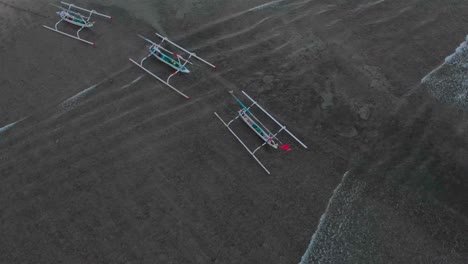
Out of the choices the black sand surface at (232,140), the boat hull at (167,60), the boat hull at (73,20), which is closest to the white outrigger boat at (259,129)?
the black sand surface at (232,140)

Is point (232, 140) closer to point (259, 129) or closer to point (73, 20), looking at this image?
point (259, 129)

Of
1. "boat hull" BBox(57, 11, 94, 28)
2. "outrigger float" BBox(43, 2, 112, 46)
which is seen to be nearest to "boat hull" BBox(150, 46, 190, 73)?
"outrigger float" BBox(43, 2, 112, 46)

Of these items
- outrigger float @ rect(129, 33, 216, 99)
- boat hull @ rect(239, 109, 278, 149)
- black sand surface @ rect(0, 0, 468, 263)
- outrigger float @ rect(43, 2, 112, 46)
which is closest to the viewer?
black sand surface @ rect(0, 0, 468, 263)

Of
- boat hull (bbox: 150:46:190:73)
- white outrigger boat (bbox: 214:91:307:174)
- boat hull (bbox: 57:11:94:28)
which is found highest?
boat hull (bbox: 57:11:94:28)

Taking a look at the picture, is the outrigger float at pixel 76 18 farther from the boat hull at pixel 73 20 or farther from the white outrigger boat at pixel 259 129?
the white outrigger boat at pixel 259 129

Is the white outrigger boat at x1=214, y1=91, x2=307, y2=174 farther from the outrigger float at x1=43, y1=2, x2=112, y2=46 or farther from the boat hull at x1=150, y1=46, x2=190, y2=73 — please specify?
the outrigger float at x1=43, y1=2, x2=112, y2=46

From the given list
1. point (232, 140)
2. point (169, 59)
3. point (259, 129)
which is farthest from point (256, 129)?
point (169, 59)

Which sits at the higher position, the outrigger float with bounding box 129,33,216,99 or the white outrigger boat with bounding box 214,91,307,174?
the outrigger float with bounding box 129,33,216,99

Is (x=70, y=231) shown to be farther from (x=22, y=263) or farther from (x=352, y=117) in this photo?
(x=352, y=117)

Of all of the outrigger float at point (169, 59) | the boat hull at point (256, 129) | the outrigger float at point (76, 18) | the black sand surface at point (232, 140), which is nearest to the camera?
the black sand surface at point (232, 140)

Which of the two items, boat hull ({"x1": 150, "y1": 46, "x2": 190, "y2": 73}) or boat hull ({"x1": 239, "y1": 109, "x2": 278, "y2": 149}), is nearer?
boat hull ({"x1": 239, "y1": 109, "x2": 278, "y2": 149})
